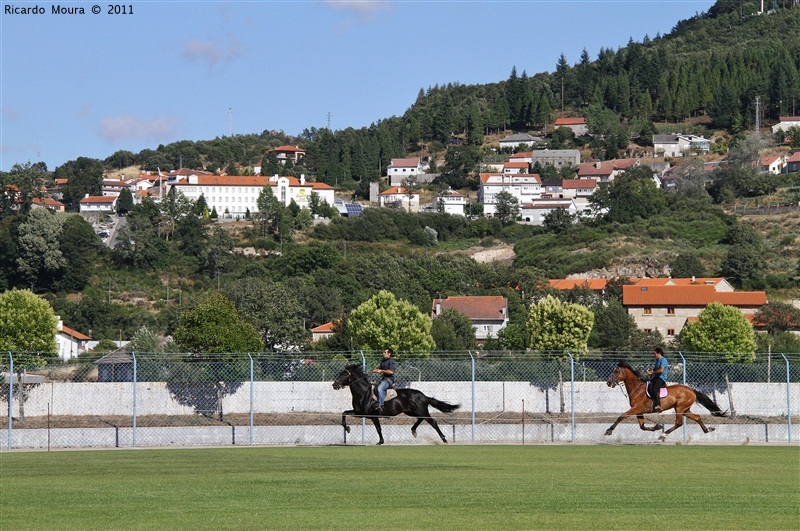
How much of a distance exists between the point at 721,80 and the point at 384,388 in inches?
7430

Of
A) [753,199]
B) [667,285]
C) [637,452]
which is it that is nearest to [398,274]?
[667,285]

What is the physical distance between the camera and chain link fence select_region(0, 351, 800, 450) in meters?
26.6

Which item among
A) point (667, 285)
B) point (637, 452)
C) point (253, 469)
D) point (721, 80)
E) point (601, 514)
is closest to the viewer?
point (601, 514)

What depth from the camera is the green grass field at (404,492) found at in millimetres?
10594

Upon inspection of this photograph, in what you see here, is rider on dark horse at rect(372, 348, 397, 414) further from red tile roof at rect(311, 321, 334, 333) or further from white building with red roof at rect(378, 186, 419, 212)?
white building with red roof at rect(378, 186, 419, 212)

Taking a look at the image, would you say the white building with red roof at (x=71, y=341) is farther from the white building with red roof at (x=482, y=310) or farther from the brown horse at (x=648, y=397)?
the brown horse at (x=648, y=397)

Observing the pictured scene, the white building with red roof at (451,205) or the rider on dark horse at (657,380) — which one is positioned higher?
the white building with red roof at (451,205)

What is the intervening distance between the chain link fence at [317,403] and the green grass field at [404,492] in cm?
679

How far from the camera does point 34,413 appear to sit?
A: 95.7ft

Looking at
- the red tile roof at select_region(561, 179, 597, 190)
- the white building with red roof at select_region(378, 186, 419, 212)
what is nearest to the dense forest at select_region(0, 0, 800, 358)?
the red tile roof at select_region(561, 179, 597, 190)

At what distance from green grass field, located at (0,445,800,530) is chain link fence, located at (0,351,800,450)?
268 inches

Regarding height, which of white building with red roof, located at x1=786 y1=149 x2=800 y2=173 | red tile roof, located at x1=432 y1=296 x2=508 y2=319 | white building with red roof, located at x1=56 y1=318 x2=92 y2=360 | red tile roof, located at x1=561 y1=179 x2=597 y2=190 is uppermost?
white building with red roof, located at x1=786 y1=149 x2=800 y2=173

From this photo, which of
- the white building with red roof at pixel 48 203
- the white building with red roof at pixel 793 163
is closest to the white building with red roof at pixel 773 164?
the white building with red roof at pixel 793 163

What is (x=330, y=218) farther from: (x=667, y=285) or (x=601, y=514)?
(x=601, y=514)
